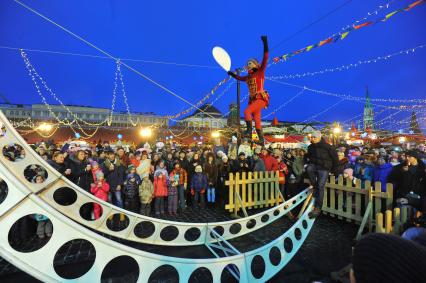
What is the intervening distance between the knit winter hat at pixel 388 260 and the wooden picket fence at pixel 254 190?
213 inches

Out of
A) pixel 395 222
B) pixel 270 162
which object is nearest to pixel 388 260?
pixel 395 222

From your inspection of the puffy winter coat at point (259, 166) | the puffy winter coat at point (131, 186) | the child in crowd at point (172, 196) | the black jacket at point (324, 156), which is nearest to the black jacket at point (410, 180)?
the black jacket at point (324, 156)

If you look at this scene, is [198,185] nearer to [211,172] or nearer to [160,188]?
[211,172]

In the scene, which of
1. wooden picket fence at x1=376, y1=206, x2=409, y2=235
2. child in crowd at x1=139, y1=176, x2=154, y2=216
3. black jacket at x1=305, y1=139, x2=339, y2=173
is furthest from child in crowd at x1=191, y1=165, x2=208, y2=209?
wooden picket fence at x1=376, y1=206, x2=409, y2=235

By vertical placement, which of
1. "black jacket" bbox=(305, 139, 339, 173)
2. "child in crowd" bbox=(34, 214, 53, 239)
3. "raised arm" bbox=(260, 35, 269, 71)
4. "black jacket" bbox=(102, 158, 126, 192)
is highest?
"raised arm" bbox=(260, 35, 269, 71)

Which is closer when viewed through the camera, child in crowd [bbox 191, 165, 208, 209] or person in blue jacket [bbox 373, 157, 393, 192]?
person in blue jacket [bbox 373, 157, 393, 192]

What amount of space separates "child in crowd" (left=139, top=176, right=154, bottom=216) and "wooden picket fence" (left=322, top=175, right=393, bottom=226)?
4.69m

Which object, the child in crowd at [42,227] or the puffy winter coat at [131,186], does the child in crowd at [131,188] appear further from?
the child in crowd at [42,227]

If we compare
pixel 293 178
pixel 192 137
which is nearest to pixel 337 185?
pixel 293 178

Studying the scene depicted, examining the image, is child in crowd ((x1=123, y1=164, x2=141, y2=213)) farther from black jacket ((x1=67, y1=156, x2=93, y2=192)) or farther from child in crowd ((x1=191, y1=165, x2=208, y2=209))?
child in crowd ((x1=191, y1=165, x2=208, y2=209))

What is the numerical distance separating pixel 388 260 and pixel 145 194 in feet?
19.8

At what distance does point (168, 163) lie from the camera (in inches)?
338

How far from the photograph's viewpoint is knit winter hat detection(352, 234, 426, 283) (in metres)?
0.84

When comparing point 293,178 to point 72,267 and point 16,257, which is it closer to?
point 72,267
